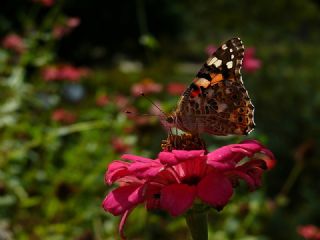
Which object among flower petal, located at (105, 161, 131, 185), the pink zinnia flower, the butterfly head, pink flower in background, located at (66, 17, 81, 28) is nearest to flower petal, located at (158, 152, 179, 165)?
the pink zinnia flower

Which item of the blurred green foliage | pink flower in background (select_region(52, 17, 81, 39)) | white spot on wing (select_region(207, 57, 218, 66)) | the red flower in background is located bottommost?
the blurred green foliage

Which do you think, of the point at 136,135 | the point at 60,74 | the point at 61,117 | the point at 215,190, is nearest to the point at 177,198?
the point at 215,190

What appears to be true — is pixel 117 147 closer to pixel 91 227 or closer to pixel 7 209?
pixel 91 227

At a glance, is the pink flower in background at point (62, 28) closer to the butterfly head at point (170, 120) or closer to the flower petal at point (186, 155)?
the butterfly head at point (170, 120)

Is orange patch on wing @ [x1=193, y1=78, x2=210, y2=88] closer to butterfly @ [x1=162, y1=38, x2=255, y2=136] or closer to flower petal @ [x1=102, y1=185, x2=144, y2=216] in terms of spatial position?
butterfly @ [x1=162, y1=38, x2=255, y2=136]

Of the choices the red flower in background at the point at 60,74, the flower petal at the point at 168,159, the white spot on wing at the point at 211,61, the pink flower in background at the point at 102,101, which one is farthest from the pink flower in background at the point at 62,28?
the flower petal at the point at 168,159

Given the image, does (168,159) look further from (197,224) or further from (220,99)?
(220,99)

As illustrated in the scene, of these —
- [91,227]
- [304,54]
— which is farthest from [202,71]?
[304,54]
